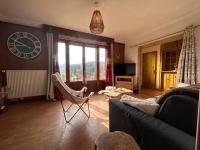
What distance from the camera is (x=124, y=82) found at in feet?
15.9

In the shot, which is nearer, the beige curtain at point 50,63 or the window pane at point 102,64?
the beige curtain at point 50,63

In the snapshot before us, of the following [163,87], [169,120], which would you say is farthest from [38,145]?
[163,87]

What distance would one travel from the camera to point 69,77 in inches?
168

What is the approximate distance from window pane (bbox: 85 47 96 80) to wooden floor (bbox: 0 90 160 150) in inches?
85.0

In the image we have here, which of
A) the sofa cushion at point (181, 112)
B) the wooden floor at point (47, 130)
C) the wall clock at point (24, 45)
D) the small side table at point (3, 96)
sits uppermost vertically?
the wall clock at point (24, 45)

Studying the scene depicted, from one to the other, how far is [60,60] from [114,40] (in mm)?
2459

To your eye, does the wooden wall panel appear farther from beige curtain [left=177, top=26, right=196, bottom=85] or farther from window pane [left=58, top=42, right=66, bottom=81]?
beige curtain [left=177, top=26, right=196, bottom=85]

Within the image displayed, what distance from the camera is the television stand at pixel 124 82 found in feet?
15.4

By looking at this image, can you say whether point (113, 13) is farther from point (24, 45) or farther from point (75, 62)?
point (24, 45)

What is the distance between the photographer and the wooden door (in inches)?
225

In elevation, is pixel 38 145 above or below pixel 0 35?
below

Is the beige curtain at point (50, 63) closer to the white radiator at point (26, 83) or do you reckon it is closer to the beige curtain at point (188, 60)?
the white radiator at point (26, 83)

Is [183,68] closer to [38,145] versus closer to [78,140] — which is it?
[78,140]

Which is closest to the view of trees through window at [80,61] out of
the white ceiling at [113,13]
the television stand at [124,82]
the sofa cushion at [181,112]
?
the television stand at [124,82]
